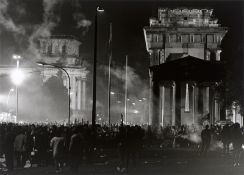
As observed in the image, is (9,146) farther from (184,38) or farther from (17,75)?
(184,38)

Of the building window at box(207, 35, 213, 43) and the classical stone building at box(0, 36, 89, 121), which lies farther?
the classical stone building at box(0, 36, 89, 121)

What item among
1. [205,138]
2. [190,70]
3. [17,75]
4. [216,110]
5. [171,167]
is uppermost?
[190,70]

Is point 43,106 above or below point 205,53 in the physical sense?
below

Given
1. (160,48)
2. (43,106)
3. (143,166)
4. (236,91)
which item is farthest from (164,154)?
(43,106)

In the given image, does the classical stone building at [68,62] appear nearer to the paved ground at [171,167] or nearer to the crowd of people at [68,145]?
the crowd of people at [68,145]

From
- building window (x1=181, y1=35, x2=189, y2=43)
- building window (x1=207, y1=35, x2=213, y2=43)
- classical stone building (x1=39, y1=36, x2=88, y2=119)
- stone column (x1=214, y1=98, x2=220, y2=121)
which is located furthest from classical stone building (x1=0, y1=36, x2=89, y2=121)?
stone column (x1=214, y1=98, x2=220, y2=121)

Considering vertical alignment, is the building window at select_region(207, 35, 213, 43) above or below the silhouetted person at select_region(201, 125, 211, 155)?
above

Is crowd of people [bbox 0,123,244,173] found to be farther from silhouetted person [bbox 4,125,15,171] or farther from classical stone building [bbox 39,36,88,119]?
classical stone building [bbox 39,36,88,119]

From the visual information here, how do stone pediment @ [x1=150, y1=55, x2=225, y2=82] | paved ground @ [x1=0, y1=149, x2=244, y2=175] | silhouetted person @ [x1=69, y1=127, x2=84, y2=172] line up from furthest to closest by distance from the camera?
stone pediment @ [x1=150, y1=55, x2=225, y2=82] → paved ground @ [x1=0, y1=149, x2=244, y2=175] → silhouetted person @ [x1=69, y1=127, x2=84, y2=172]

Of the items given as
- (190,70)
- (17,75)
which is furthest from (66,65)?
(17,75)

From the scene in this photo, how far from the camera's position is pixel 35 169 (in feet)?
→ 80.8

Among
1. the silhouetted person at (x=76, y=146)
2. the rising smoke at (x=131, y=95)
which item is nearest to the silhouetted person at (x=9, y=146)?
the silhouetted person at (x=76, y=146)

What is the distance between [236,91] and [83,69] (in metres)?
103

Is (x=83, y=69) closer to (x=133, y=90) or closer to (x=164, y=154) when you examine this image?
(x=133, y=90)
